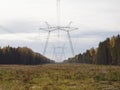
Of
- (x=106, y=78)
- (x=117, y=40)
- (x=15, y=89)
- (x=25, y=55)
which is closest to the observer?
(x=15, y=89)

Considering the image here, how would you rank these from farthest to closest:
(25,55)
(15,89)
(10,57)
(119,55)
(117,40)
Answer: (25,55), (10,57), (117,40), (119,55), (15,89)

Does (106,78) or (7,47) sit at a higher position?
(7,47)

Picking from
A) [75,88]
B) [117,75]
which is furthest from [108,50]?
[75,88]

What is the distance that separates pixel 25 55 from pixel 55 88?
132 m

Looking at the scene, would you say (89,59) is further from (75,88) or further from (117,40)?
(75,88)

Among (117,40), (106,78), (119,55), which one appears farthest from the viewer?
(117,40)

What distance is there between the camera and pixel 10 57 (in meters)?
132

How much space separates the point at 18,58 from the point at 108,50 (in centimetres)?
4500

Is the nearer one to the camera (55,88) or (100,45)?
(55,88)

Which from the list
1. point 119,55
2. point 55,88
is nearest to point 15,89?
point 55,88

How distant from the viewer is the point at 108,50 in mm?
107562

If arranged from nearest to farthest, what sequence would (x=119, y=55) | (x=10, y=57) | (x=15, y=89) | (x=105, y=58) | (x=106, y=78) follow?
1. (x=15, y=89)
2. (x=106, y=78)
3. (x=119, y=55)
4. (x=105, y=58)
5. (x=10, y=57)

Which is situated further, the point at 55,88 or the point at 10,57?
the point at 10,57

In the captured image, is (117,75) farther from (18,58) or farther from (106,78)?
(18,58)
